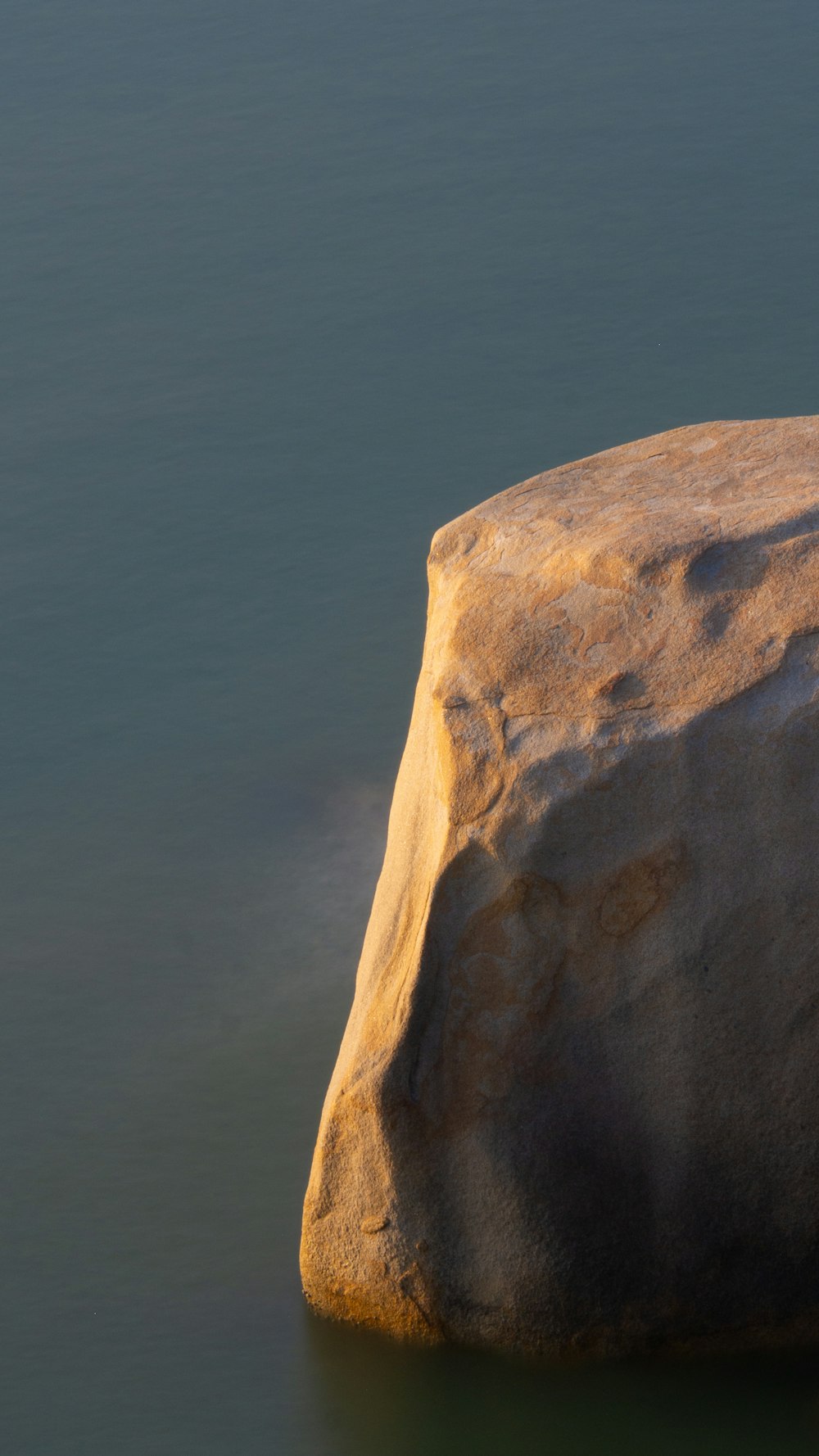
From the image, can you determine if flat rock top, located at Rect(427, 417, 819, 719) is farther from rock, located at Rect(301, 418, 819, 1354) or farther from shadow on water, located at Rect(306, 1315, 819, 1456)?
shadow on water, located at Rect(306, 1315, 819, 1456)

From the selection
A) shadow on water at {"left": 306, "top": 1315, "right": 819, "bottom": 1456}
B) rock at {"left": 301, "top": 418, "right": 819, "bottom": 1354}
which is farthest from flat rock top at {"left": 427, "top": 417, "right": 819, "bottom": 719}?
shadow on water at {"left": 306, "top": 1315, "right": 819, "bottom": 1456}

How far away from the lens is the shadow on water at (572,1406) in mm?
3486

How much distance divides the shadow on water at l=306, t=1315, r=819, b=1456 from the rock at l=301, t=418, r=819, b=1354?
0.06 metres

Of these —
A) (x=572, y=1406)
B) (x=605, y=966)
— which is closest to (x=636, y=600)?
(x=605, y=966)

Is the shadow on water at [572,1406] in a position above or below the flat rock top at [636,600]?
below

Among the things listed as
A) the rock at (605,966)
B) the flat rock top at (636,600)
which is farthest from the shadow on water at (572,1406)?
the flat rock top at (636,600)

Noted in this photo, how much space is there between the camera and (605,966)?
135 inches

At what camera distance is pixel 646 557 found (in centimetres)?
351

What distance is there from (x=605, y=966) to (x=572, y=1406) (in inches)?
32.6

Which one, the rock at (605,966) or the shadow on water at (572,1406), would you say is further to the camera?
the shadow on water at (572,1406)

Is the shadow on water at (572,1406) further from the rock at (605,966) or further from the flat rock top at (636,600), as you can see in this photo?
the flat rock top at (636,600)

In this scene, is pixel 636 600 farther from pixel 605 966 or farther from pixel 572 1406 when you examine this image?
pixel 572 1406

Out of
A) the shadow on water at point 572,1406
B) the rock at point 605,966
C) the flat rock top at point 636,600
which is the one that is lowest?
the shadow on water at point 572,1406

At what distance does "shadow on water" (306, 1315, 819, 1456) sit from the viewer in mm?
3486
